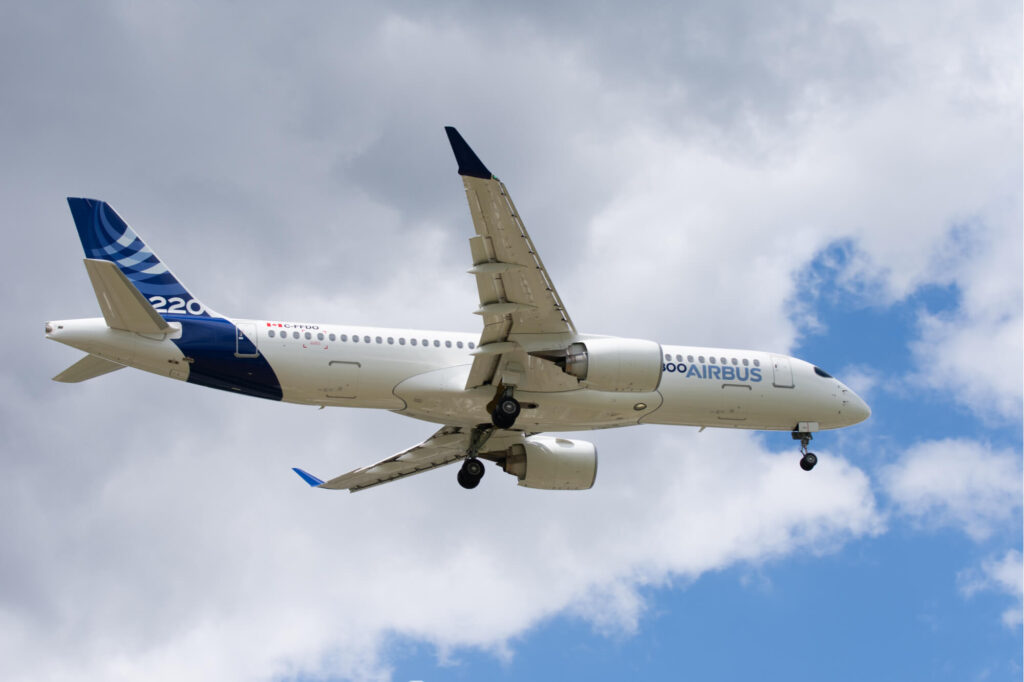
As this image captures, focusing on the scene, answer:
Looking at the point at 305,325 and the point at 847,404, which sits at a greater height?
the point at 847,404

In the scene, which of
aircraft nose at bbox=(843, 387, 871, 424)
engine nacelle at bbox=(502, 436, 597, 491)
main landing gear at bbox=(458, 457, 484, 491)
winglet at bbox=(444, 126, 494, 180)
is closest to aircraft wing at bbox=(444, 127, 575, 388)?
winglet at bbox=(444, 126, 494, 180)

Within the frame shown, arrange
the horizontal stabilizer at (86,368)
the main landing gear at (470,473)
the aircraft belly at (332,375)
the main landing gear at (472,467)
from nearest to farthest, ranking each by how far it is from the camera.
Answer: the aircraft belly at (332,375)
the horizontal stabilizer at (86,368)
the main landing gear at (472,467)
the main landing gear at (470,473)

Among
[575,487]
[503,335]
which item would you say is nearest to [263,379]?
[503,335]

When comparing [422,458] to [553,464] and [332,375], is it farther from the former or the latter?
[332,375]

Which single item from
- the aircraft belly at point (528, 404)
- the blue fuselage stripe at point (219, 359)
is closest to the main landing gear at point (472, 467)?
the aircraft belly at point (528, 404)

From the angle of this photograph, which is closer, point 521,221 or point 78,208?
point 521,221

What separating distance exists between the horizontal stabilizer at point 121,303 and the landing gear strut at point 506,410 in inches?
326

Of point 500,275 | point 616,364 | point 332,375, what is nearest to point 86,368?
point 332,375

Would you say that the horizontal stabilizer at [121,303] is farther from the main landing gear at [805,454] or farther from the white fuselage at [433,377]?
the main landing gear at [805,454]

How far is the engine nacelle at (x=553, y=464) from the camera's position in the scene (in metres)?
34.2

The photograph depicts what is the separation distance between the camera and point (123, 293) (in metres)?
26.4

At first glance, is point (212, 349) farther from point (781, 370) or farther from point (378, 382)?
point (781, 370)

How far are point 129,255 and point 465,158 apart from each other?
1064cm

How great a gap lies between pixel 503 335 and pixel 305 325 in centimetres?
503
